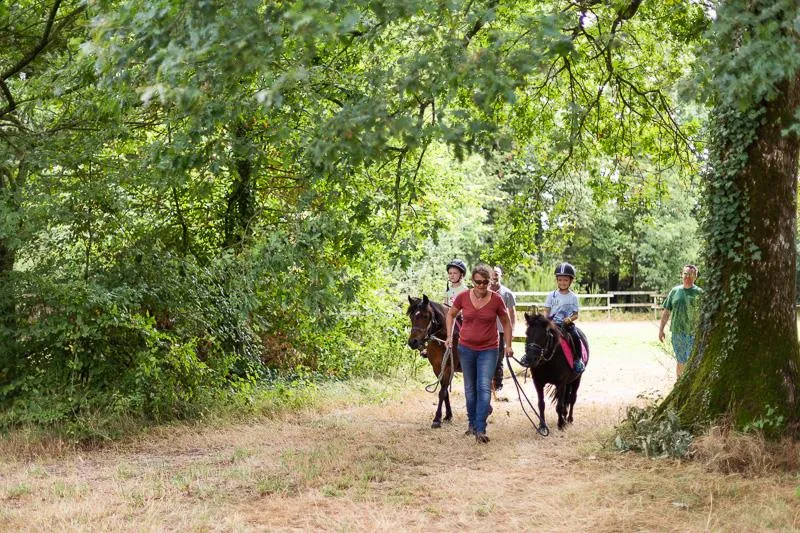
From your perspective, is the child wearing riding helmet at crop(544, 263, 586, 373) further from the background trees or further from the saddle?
the background trees

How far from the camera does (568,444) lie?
29.1 ft

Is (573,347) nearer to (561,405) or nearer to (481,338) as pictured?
(561,405)

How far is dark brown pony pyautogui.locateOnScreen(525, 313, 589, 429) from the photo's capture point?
9477 millimetres

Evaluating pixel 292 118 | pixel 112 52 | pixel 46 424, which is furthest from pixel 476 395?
pixel 112 52

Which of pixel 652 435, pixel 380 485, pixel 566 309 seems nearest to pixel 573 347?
pixel 566 309

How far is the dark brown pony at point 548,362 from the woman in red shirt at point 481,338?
300 millimetres

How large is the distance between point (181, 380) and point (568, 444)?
487 cm

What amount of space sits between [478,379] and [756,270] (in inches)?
123

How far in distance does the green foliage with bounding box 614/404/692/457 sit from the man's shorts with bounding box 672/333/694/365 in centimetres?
312

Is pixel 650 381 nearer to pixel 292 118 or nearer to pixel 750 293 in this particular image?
pixel 750 293

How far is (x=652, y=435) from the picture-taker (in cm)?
794

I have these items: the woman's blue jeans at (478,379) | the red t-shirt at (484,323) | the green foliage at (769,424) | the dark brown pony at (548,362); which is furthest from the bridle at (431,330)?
the green foliage at (769,424)

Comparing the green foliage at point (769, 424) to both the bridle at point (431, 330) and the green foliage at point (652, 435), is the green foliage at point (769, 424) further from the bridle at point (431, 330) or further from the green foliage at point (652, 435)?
the bridle at point (431, 330)

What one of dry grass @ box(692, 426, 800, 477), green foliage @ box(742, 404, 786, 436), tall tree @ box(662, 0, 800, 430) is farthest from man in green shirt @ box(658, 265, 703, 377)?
dry grass @ box(692, 426, 800, 477)
